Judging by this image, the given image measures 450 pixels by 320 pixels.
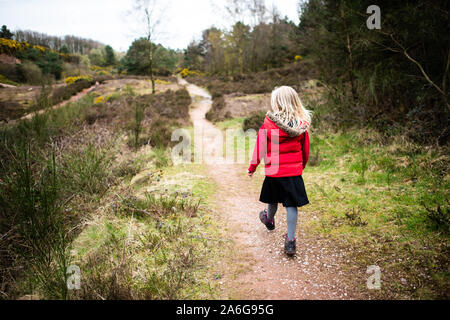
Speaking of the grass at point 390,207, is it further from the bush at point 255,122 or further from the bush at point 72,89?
the bush at point 72,89

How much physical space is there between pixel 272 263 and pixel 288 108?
68.8 inches

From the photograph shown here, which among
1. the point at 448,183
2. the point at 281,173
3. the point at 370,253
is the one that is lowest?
the point at 370,253

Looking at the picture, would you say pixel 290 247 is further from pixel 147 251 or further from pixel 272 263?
pixel 147 251

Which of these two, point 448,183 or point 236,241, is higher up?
point 448,183

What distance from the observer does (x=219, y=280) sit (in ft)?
7.54

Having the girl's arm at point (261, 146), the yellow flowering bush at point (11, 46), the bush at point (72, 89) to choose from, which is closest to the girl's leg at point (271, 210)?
the girl's arm at point (261, 146)

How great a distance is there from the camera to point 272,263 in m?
2.57

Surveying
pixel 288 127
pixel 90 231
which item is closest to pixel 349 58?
pixel 288 127

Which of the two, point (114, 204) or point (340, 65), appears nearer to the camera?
point (114, 204)

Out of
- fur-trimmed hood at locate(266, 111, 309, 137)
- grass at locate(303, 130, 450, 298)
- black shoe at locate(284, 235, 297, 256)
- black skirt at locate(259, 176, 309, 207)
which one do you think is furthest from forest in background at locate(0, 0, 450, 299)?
fur-trimmed hood at locate(266, 111, 309, 137)

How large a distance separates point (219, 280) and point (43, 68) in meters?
8.44
